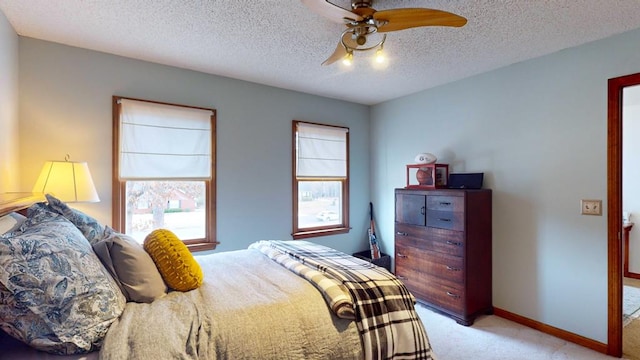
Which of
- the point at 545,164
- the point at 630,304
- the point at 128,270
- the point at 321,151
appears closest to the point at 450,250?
the point at 545,164

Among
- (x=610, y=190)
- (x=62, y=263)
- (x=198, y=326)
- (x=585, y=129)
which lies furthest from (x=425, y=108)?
(x=62, y=263)

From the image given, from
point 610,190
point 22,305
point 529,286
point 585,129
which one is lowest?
point 529,286

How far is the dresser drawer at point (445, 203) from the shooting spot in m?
2.87

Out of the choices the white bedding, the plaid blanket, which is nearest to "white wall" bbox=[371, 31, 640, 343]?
the plaid blanket

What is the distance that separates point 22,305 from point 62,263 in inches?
6.5

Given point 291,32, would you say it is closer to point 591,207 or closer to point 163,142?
point 163,142

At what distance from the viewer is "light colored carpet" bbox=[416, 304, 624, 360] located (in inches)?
91.4

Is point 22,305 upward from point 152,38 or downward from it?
downward

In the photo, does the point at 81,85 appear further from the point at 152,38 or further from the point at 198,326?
the point at 198,326

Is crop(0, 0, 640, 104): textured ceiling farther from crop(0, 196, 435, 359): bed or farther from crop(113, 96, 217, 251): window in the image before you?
crop(0, 196, 435, 359): bed

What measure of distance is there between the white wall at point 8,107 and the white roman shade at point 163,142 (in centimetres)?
68

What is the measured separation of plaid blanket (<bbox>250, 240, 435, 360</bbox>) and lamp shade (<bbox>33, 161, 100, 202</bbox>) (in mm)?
1805

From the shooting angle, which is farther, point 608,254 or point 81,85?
point 81,85

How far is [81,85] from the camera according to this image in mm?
2590
